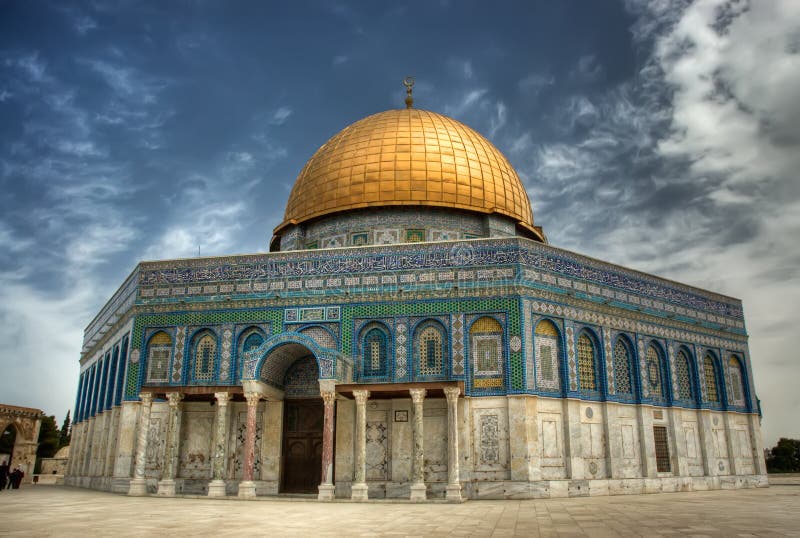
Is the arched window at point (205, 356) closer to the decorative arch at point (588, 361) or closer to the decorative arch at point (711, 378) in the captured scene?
the decorative arch at point (588, 361)

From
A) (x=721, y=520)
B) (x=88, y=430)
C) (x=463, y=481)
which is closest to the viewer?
(x=721, y=520)

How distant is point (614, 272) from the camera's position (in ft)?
63.1

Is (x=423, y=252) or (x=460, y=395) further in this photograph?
(x=423, y=252)

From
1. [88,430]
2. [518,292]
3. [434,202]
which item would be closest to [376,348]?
[518,292]

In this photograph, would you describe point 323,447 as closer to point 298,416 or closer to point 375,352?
point 298,416

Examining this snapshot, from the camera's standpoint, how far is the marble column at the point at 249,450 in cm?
1552

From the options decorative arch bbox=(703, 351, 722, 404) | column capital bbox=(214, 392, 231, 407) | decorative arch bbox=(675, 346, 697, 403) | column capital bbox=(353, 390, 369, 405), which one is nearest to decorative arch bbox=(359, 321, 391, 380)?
column capital bbox=(353, 390, 369, 405)

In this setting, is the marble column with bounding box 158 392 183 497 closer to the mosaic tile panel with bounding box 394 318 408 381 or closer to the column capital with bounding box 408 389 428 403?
the mosaic tile panel with bounding box 394 318 408 381

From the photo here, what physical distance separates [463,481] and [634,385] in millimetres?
6197

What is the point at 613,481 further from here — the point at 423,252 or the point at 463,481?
the point at 423,252

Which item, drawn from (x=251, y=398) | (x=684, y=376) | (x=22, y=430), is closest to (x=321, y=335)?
(x=251, y=398)

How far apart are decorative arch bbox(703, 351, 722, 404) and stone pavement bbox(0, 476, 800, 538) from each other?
7023 millimetres

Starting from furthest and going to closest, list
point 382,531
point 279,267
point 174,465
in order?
point 279,267 → point 174,465 → point 382,531

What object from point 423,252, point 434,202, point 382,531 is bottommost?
point 382,531
